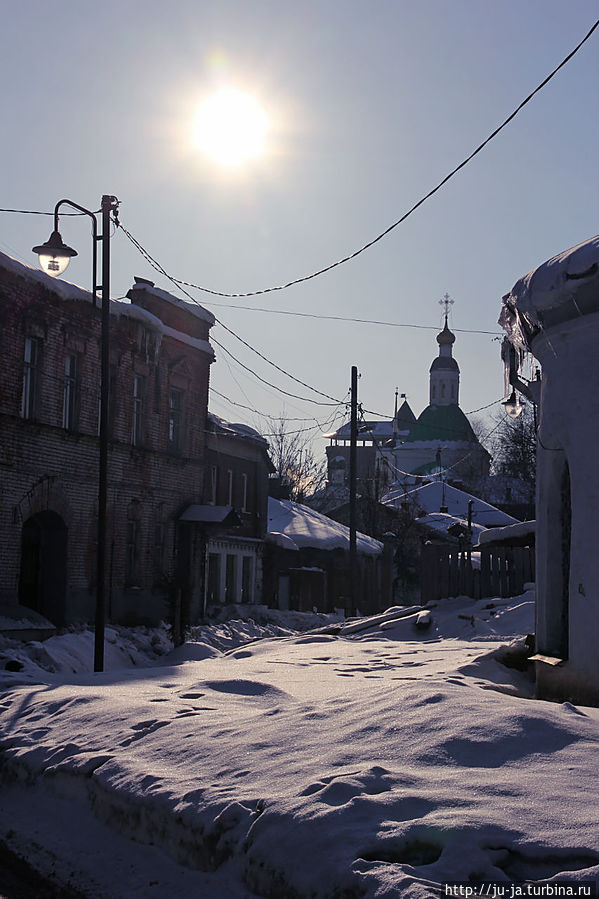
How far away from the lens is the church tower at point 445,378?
4641 inches

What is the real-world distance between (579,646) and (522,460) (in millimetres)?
69539

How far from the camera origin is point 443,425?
11519cm

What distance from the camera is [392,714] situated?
22.5 feet

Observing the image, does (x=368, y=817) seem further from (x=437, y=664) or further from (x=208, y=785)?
(x=437, y=664)

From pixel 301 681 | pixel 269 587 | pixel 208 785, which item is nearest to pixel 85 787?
pixel 208 785

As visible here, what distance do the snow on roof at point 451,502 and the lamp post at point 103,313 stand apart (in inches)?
1870

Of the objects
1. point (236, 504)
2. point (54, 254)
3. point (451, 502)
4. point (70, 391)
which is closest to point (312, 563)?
point (236, 504)

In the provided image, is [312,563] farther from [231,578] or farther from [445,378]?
[445,378]

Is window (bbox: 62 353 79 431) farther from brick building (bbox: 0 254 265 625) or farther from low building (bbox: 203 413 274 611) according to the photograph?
low building (bbox: 203 413 274 611)

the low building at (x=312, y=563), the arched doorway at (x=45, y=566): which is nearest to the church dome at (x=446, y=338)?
the low building at (x=312, y=563)

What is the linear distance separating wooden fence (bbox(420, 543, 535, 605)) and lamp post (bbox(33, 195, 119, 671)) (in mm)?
7139

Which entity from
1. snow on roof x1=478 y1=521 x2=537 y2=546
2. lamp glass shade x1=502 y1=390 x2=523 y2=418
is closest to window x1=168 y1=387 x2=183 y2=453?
snow on roof x1=478 y1=521 x2=537 y2=546

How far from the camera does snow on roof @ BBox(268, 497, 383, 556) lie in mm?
42906

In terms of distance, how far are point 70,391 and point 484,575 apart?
1140 cm
